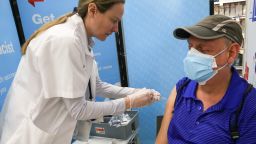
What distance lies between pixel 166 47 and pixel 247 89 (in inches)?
57.1

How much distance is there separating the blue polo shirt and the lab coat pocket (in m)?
0.70

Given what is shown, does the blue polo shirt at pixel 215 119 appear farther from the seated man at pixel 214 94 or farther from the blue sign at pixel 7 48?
the blue sign at pixel 7 48

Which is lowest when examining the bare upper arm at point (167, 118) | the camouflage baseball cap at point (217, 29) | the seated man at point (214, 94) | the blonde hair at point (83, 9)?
the bare upper arm at point (167, 118)

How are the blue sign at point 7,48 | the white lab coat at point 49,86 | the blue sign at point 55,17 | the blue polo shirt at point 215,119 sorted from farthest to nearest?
1. the blue sign at point 55,17
2. the blue sign at point 7,48
3. the white lab coat at point 49,86
4. the blue polo shirt at point 215,119

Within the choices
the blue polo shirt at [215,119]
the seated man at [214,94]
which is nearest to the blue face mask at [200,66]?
the seated man at [214,94]

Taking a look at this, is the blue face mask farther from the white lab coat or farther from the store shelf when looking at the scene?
the store shelf

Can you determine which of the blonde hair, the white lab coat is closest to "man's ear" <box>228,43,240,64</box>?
the blonde hair

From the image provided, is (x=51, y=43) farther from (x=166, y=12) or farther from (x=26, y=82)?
(x=166, y=12)

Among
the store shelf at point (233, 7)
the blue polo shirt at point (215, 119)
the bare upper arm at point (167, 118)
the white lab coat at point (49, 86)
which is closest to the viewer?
the blue polo shirt at point (215, 119)

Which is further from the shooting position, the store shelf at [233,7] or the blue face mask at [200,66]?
the store shelf at [233,7]

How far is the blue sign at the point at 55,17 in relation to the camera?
2367 mm

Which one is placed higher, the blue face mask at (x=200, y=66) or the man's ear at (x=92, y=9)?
the man's ear at (x=92, y=9)

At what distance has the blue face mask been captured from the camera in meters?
1.29

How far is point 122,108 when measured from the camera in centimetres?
156
